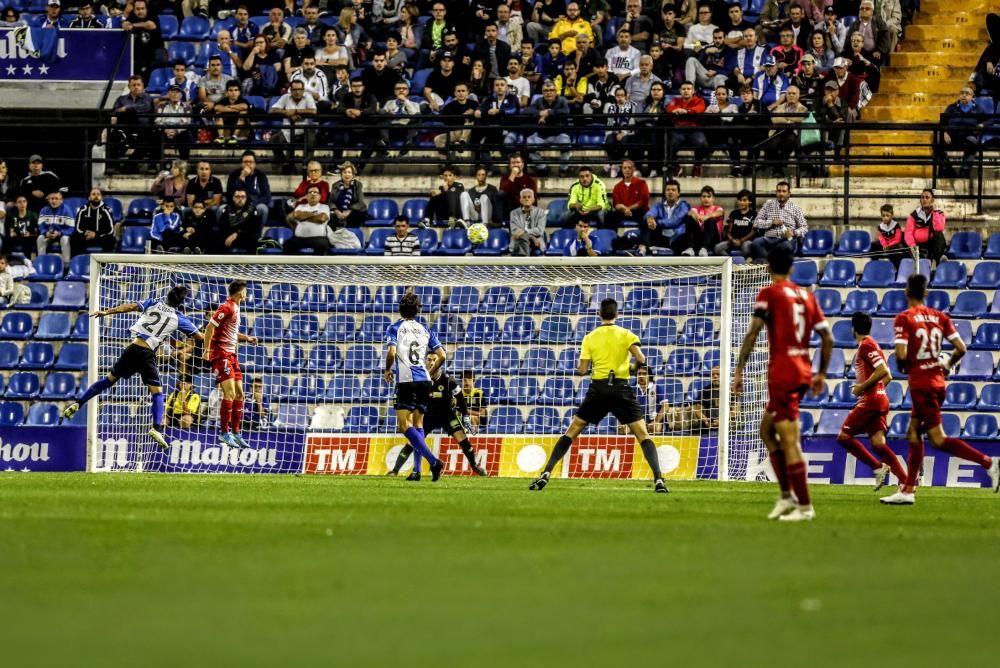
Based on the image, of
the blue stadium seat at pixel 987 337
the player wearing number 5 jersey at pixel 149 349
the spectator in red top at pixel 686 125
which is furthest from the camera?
the spectator in red top at pixel 686 125

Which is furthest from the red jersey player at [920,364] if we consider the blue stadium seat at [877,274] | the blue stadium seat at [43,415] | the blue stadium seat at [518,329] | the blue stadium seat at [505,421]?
the blue stadium seat at [43,415]

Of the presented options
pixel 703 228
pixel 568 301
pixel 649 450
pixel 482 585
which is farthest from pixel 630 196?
pixel 482 585

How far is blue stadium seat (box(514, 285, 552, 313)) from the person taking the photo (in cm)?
2536

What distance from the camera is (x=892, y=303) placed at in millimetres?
26547

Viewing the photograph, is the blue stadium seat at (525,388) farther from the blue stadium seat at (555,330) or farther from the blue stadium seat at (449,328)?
the blue stadium seat at (449,328)

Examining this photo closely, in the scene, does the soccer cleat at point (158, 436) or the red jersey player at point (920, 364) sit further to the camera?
the soccer cleat at point (158, 436)

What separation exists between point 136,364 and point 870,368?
10.1 metres

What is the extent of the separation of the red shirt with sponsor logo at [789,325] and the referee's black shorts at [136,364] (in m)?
11.8

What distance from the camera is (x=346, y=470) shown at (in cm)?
2419

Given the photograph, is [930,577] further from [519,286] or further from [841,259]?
[841,259]

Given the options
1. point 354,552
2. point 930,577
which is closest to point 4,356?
point 354,552

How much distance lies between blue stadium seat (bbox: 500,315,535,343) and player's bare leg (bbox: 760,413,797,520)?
36.4 ft

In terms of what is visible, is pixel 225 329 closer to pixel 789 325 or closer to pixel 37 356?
pixel 37 356

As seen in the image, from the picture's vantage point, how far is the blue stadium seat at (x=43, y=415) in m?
26.3
